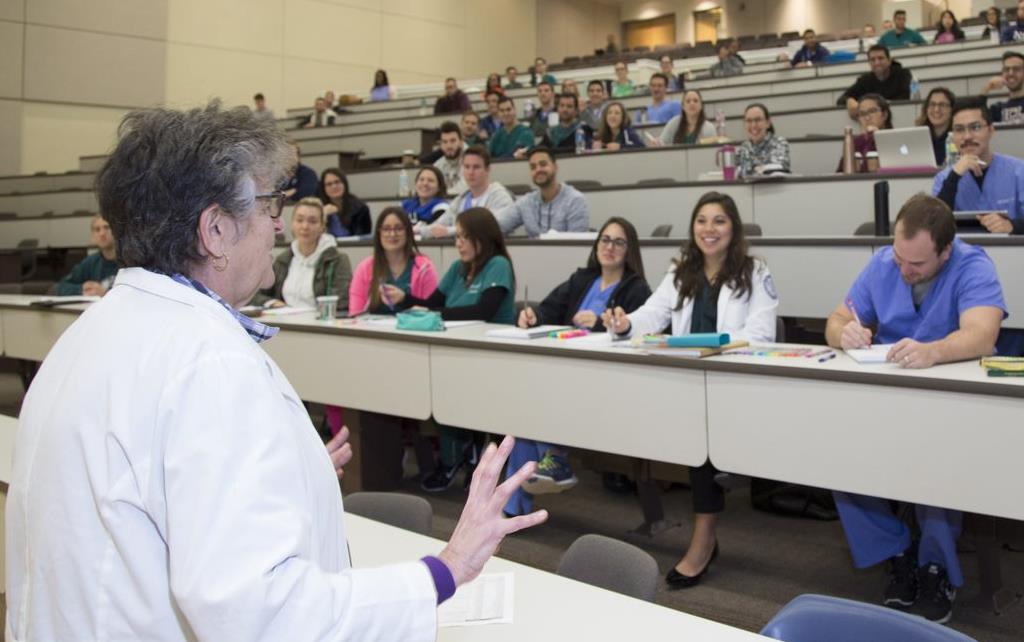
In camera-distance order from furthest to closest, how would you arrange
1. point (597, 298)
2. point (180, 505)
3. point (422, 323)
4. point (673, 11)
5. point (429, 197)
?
1. point (673, 11)
2. point (429, 197)
3. point (597, 298)
4. point (422, 323)
5. point (180, 505)

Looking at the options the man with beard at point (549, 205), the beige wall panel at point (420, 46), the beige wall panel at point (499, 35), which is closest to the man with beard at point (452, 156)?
the man with beard at point (549, 205)

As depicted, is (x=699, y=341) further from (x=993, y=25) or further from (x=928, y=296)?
(x=993, y=25)

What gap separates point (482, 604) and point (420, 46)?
1487 cm

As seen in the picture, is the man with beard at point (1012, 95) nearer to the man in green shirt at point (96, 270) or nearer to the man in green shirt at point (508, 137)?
the man in green shirt at point (508, 137)

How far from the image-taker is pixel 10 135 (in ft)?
36.0

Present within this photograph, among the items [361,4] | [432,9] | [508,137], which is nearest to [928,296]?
[508,137]

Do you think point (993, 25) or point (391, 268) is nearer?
point (391, 268)

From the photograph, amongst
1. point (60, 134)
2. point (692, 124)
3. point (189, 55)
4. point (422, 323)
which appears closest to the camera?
point (422, 323)

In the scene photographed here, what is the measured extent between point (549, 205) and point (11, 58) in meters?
9.16

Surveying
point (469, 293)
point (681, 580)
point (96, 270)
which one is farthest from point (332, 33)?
point (681, 580)

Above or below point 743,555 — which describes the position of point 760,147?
above

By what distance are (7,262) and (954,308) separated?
300 inches

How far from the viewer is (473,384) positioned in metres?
2.98

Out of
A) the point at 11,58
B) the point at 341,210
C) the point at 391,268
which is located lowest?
the point at 391,268
